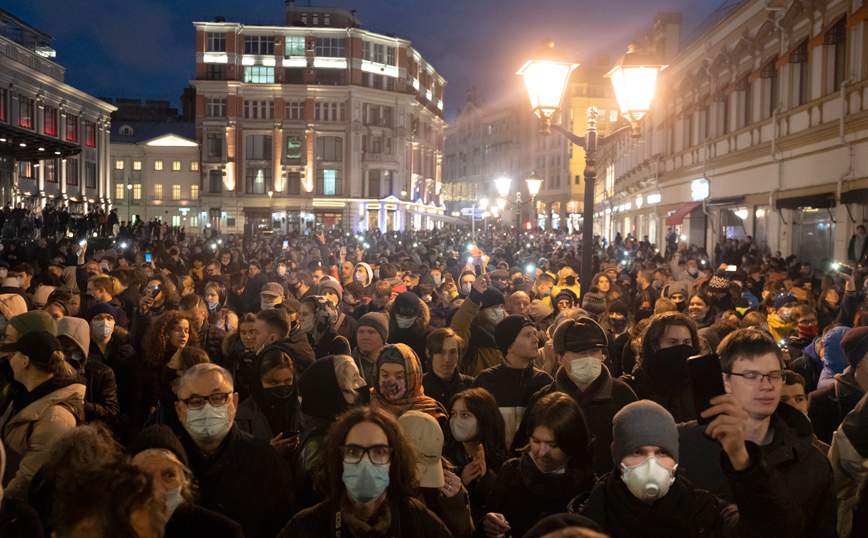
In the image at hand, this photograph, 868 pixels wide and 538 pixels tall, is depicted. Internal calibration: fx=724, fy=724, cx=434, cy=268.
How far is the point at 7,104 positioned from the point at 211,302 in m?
37.8

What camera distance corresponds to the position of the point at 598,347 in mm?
4641

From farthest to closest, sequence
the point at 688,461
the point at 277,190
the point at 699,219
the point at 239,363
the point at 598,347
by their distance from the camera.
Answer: the point at 277,190
the point at 699,219
the point at 239,363
the point at 598,347
the point at 688,461

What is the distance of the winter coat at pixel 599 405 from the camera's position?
4348mm

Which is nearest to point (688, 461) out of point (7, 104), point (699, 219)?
point (699, 219)

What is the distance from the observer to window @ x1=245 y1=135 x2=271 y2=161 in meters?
66.5

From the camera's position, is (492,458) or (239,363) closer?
(492,458)

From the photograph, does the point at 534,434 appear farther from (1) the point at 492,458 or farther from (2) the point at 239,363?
(2) the point at 239,363

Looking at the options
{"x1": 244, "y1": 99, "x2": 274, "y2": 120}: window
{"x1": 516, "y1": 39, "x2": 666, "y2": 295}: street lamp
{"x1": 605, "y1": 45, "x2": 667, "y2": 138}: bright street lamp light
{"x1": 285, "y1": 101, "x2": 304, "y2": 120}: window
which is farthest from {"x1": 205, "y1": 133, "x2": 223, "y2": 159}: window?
{"x1": 605, "y1": 45, "x2": 667, "y2": 138}: bright street lamp light

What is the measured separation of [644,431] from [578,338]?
1554mm

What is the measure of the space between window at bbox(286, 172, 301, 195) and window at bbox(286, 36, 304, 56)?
11.0 meters

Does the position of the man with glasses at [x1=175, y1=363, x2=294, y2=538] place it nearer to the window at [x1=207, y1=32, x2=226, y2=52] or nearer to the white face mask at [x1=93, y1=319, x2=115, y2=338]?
the white face mask at [x1=93, y1=319, x2=115, y2=338]

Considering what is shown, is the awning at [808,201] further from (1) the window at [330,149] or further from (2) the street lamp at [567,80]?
(1) the window at [330,149]

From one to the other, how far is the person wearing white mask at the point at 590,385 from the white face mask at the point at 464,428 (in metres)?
0.33

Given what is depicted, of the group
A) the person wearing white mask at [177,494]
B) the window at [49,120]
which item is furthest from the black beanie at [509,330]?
the window at [49,120]
